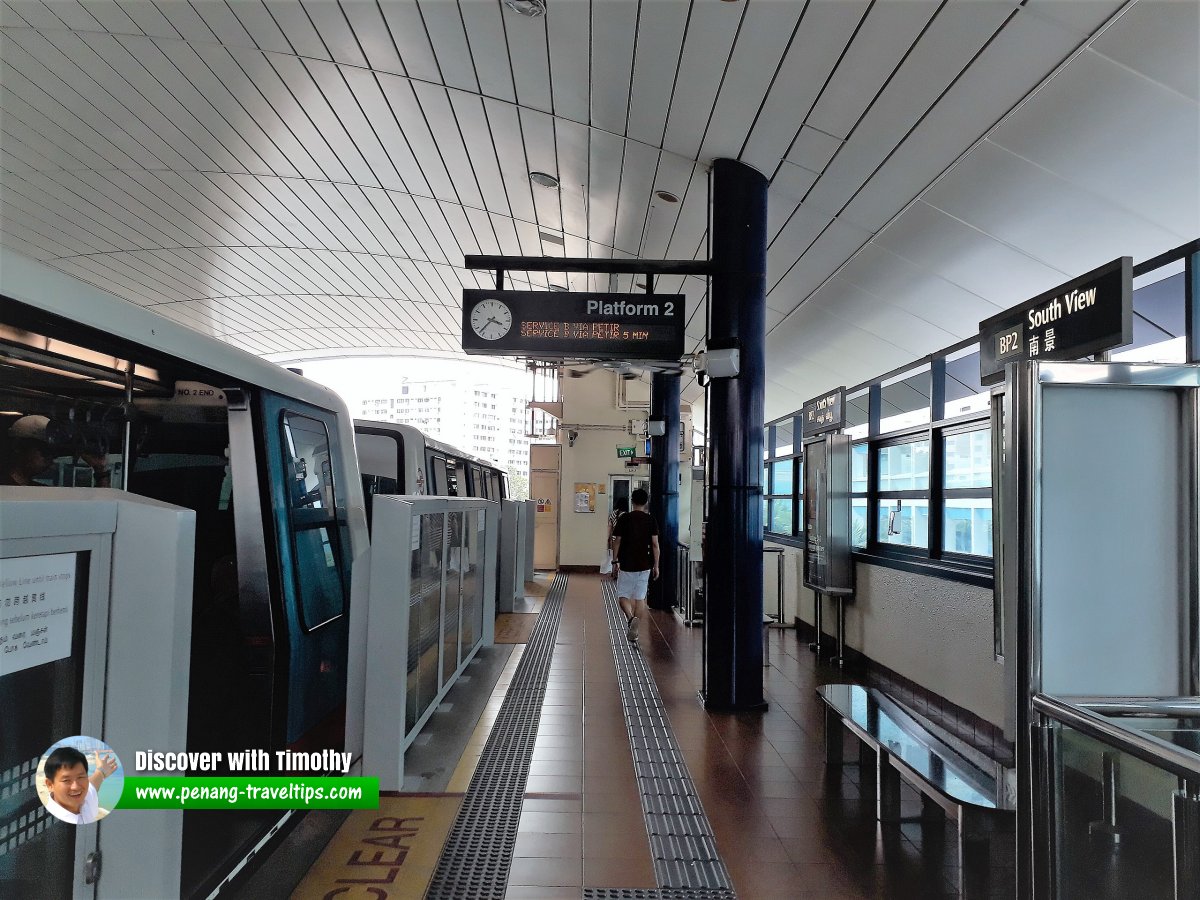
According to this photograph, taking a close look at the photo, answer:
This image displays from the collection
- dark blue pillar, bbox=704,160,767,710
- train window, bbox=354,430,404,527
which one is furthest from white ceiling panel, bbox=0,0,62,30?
dark blue pillar, bbox=704,160,767,710

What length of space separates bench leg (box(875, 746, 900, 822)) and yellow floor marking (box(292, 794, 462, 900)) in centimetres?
212

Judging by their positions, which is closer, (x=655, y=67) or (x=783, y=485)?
(x=655, y=67)

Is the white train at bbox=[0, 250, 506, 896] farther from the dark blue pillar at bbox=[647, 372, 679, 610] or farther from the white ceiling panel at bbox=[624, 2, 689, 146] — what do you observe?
the dark blue pillar at bbox=[647, 372, 679, 610]

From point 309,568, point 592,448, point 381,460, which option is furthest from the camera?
point 592,448

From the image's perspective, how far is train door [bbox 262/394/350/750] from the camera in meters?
3.55

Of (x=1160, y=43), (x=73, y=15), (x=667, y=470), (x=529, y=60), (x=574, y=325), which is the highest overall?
(x=73, y=15)

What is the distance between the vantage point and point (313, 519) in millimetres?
3992

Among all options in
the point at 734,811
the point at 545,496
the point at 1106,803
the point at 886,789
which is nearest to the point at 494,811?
the point at 734,811

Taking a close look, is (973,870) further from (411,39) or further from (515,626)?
(515,626)

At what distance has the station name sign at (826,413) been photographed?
783 centimetres

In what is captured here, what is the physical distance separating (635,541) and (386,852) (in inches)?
213

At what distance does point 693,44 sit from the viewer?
5.39 meters

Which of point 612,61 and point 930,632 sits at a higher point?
point 612,61

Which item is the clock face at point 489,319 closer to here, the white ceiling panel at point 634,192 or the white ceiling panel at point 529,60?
the white ceiling panel at point 529,60
